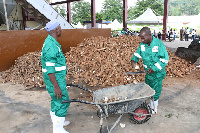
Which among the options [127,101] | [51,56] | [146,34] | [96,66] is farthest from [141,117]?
[96,66]

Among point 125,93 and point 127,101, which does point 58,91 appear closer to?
point 127,101

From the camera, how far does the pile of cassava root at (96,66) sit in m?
Result: 5.94

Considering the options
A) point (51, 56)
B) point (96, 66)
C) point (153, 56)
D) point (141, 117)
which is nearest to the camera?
point (51, 56)

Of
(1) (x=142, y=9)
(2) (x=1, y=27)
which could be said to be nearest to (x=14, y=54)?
(2) (x=1, y=27)

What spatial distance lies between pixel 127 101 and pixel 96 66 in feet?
11.3

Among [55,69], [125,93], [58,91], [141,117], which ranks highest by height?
[55,69]

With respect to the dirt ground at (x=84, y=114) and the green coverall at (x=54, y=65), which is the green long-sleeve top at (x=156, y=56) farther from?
the green coverall at (x=54, y=65)

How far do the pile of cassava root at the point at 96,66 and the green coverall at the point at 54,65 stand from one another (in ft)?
9.46

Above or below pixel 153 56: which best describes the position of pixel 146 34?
above

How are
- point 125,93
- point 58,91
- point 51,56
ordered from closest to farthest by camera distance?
point 51,56 → point 58,91 → point 125,93

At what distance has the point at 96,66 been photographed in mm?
6320

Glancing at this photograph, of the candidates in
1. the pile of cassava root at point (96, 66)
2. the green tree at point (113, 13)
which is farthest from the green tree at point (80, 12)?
the pile of cassava root at point (96, 66)

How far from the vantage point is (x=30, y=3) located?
10531mm

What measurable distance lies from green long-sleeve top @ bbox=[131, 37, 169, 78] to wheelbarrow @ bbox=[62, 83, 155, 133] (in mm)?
405
